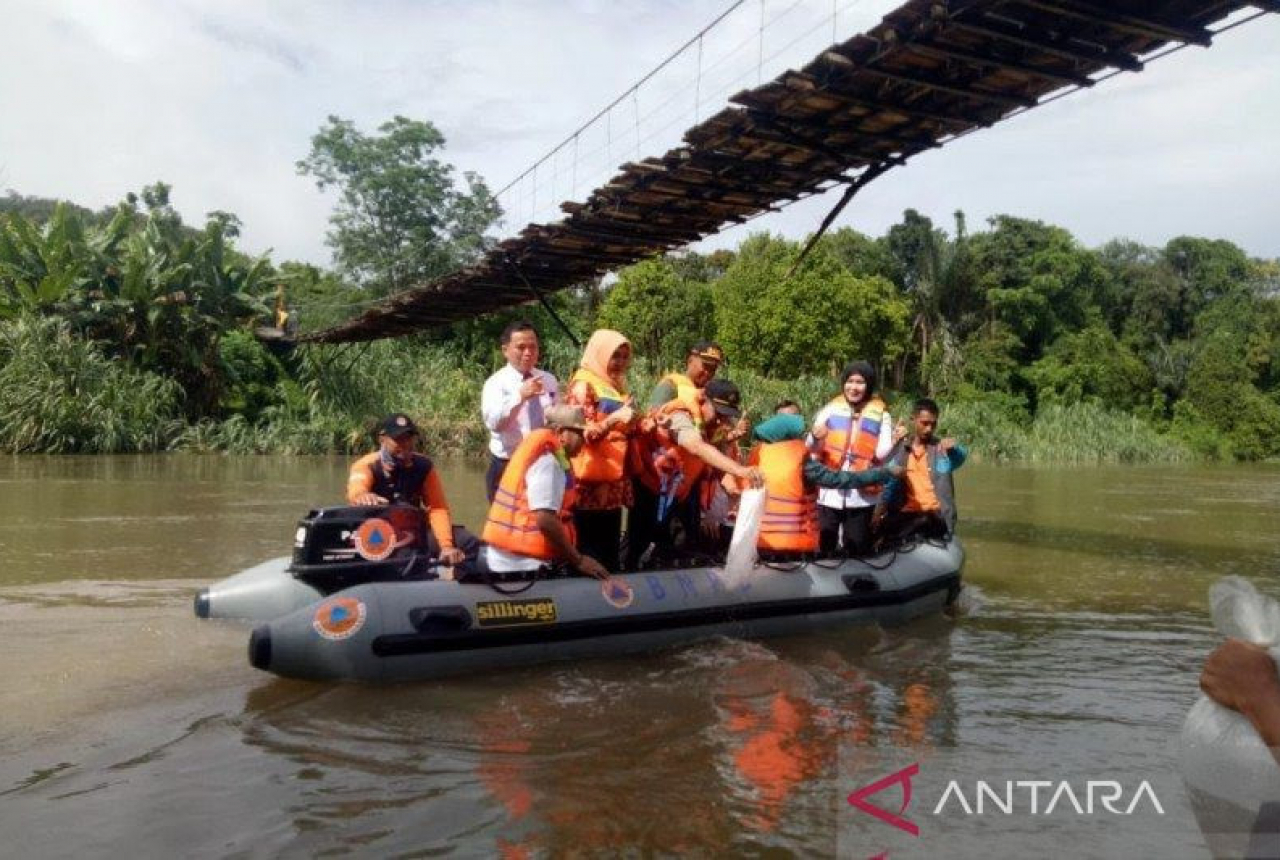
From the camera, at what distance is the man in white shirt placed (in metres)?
5.55

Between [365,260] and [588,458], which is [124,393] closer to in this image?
[365,260]

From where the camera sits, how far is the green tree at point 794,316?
2869 cm

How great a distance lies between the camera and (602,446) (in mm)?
5215

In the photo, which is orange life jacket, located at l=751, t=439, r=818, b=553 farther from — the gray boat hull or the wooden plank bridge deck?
the wooden plank bridge deck

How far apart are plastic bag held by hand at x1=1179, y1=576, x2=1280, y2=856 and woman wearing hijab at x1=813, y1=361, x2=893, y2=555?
14.3ft

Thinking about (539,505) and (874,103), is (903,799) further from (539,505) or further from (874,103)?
(874,103)

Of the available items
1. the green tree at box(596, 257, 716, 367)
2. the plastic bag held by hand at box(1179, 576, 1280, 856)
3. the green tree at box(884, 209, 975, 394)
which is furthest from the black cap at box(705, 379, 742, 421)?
the green tree at box(884, 209, 975, 394)

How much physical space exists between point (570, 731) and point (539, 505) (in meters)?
1.09

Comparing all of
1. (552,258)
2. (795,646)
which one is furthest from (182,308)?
(795,646)

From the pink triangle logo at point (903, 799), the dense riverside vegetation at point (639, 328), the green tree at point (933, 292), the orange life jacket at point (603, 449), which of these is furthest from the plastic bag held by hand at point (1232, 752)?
the green tree at point (933, 292)

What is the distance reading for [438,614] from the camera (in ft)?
15.7

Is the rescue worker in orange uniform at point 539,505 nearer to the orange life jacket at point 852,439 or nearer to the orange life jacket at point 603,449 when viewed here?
the orange life jacket at point 603,449

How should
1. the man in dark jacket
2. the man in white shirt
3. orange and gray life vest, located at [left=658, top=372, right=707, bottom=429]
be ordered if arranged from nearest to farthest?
the man in white shirt
orange and gray life vest, located at [left=658, top=372, right=707, bottom=429]
the man in dark jacket

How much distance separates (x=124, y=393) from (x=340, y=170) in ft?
56.3
